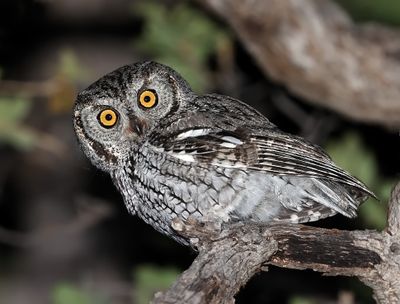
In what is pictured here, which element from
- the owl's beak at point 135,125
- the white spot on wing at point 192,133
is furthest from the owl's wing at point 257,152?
the owl's beak at point 135,125

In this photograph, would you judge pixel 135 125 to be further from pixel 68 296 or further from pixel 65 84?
pixel 68 296

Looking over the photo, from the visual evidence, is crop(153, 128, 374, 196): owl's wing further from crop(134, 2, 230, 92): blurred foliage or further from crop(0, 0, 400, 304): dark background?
crop(134, 2, 230, 92): blurred foliage

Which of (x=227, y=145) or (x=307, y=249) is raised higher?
(x=227, y=145)

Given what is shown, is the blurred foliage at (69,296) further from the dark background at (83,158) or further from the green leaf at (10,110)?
the green leaf at (10,110)

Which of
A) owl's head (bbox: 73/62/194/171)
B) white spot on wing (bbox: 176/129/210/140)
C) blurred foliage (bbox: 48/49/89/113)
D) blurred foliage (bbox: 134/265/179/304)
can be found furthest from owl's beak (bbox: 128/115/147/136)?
blurred foliage (bbox: 134/265/179/304)

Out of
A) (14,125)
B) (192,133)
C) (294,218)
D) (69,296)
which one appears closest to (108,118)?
(192,133)

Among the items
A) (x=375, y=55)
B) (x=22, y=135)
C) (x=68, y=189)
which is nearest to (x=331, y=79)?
(x=375, y=55)

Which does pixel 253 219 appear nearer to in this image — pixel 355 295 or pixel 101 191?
pixel 355 295
